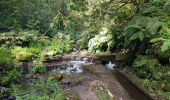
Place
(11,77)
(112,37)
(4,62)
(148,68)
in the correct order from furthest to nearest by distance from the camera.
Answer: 1. (112,37)
2. (4,62)
3. (11,77)
4. (148,68)

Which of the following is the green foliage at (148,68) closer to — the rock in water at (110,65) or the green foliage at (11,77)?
the rock in water at (110,65)

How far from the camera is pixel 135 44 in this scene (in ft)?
37.4

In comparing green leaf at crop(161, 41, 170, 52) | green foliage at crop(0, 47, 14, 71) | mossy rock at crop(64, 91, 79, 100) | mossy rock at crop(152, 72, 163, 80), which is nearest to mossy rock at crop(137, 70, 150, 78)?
mossy rock at crop(152, 72, 163, 80)

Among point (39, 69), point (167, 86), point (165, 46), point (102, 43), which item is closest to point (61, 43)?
A: point (102, 43)

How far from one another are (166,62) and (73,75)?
3.76m

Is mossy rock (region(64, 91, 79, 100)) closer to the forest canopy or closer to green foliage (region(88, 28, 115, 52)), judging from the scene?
the forest canopy

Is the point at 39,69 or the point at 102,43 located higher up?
the point at 102,43

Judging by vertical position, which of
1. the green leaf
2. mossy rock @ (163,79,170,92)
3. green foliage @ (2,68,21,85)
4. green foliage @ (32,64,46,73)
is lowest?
mossy rock @ (163,79,170,92)

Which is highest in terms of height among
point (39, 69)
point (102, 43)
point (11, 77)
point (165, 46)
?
point (102, 43)

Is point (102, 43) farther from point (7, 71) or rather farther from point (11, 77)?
point (11, 77)

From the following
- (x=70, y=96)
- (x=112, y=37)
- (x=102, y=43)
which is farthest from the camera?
(x=102, y=43)

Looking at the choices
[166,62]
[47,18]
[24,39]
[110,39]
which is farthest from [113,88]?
[47,18]

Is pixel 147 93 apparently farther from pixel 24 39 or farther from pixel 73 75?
pixel 24 39

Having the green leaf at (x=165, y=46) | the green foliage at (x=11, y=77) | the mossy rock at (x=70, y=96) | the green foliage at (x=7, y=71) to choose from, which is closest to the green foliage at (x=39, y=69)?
the green foliage at (x=7, y=71)
